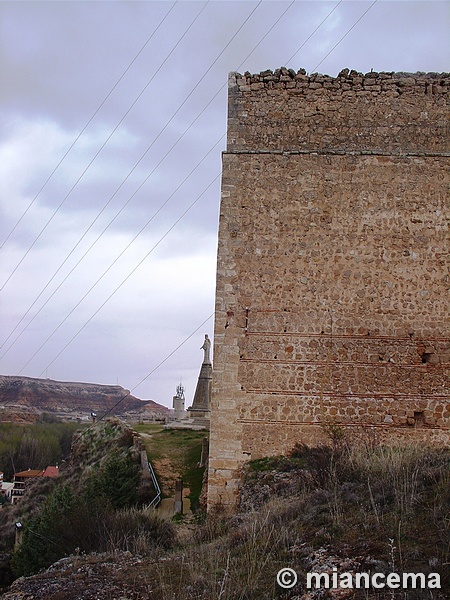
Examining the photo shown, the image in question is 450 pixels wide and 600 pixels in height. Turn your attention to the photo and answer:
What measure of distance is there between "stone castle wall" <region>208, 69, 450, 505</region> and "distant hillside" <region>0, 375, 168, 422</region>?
3110 inches

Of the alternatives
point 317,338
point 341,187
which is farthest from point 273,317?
point 341,187

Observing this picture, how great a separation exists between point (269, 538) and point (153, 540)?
2896 mm

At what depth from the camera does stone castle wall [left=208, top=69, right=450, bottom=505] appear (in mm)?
10031

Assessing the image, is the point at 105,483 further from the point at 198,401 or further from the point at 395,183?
the point at 198,401

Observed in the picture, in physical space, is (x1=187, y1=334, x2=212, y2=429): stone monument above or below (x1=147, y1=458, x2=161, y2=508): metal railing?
above

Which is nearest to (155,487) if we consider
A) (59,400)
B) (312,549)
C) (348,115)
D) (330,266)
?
(330,266)

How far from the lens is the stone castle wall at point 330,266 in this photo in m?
10.0

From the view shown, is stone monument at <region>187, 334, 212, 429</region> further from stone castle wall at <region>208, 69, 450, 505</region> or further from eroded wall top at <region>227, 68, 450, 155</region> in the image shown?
eroded wall top at <region>227, 68, 450, 155</region>

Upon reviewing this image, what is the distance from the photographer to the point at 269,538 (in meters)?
5.82

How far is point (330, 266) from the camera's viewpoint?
34.3 feet

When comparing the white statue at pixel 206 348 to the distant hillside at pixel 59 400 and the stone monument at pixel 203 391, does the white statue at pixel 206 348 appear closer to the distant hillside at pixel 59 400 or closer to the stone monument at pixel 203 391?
the stone monument at pixel 203 391

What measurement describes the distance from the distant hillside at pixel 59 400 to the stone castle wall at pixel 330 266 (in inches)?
3110

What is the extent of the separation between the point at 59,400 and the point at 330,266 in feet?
330

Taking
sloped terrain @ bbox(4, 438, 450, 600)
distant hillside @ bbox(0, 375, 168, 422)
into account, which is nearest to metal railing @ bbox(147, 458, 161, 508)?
sloped terrain @ bbox(4, 438, 450, 600)
